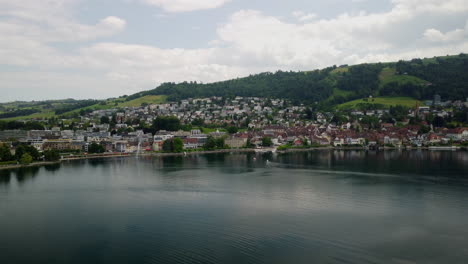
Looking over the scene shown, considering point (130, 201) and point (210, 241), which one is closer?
point (210, 241)

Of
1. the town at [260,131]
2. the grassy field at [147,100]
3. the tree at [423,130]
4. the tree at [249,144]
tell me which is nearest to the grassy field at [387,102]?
the town at [260,131]

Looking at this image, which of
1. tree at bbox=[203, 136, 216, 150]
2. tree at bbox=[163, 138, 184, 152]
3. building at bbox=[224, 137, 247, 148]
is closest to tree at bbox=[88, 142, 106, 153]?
tree at bbox=[163, 138, 184, 152]

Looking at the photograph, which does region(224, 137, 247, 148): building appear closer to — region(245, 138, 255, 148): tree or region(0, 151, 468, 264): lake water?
region(245, 138, 255, 148): tree

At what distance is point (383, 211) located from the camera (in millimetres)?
11117

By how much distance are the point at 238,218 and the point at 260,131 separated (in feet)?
106

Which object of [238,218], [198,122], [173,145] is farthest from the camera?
[198,122]

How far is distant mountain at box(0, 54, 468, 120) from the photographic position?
53125 millimetres

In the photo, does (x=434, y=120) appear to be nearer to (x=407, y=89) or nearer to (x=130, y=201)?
(x=407, y=89)

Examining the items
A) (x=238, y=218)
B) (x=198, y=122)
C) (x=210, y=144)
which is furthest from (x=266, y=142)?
(x=238, y=218)

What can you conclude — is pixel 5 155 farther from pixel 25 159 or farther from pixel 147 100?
pixel 147 100

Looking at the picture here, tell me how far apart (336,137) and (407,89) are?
2120 cm

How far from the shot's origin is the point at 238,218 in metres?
10.6

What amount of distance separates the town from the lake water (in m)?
13.2

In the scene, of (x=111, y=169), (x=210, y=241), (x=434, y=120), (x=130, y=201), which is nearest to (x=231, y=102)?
(x=434, y=120)
